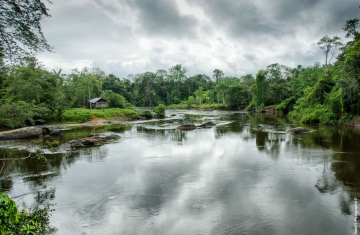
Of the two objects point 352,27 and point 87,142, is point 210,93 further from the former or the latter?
point 87,142

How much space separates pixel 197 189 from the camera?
8.30 metres

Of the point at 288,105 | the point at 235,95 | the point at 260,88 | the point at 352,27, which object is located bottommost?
the point at 288,105

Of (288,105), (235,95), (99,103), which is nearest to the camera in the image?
(288,105)

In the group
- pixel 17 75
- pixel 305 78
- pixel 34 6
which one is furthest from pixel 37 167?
pixel 305 78

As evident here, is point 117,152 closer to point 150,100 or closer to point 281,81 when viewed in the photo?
point 281,81

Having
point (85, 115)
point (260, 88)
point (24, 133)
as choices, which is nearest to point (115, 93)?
point (85, 115)

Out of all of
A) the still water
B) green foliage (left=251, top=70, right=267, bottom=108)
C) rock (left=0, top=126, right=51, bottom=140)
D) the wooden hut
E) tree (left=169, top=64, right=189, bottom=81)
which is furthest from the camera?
tree (left=169, top=64, right=189, bottom=81)

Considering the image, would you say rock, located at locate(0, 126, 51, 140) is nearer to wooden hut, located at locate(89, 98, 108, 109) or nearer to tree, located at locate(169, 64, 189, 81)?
wooden hut, located at locate(89, 98, 108, 109)

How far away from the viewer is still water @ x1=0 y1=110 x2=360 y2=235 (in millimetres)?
6070

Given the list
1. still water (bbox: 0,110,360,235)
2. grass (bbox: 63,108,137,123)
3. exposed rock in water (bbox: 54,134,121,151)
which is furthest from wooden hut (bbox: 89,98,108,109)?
still water (bbox: 0,110,360,235)

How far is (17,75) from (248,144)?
3089 cm

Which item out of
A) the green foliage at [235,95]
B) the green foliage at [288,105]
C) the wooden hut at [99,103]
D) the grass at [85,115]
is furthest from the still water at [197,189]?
the green foliage at [235,95]

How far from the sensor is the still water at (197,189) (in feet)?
19.9

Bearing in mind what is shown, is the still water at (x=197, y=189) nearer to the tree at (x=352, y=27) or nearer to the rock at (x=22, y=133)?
the rock at (x=22, y=133)
